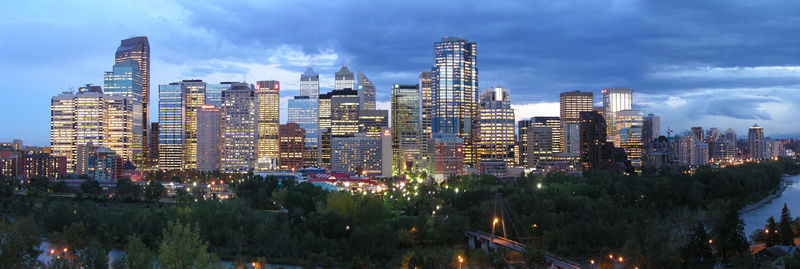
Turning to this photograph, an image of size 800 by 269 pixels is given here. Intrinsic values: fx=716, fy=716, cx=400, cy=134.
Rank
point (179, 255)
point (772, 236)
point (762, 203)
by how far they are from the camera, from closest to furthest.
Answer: point (179, 255) → point (772, 236) → point (762, 203)

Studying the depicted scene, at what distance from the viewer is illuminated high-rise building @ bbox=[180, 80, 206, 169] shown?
11881 centimetres

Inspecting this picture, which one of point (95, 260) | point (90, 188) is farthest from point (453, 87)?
point (95, 260)

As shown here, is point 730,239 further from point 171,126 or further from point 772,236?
point 171,126

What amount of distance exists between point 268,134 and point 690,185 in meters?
81.8

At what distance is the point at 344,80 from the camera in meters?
163

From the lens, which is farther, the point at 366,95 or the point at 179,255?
the point at 366,95

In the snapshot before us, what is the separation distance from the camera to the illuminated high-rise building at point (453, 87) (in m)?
124

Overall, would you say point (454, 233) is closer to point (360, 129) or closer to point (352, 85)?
point (360, 129)

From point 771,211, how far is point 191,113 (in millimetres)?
98598

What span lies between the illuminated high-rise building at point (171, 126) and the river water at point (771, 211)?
89.1m

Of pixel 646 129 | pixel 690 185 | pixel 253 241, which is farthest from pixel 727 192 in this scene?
pixel 646 129

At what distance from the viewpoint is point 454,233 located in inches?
1423

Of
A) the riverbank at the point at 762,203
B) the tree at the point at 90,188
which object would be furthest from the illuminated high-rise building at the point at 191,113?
the riverbank at the point at 762,203

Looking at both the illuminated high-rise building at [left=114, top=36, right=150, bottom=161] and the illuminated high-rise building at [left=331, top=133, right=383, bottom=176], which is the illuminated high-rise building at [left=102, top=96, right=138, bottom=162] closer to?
the illuminated high-rise building at [left=114, top=36, right=150, bottom=161]
